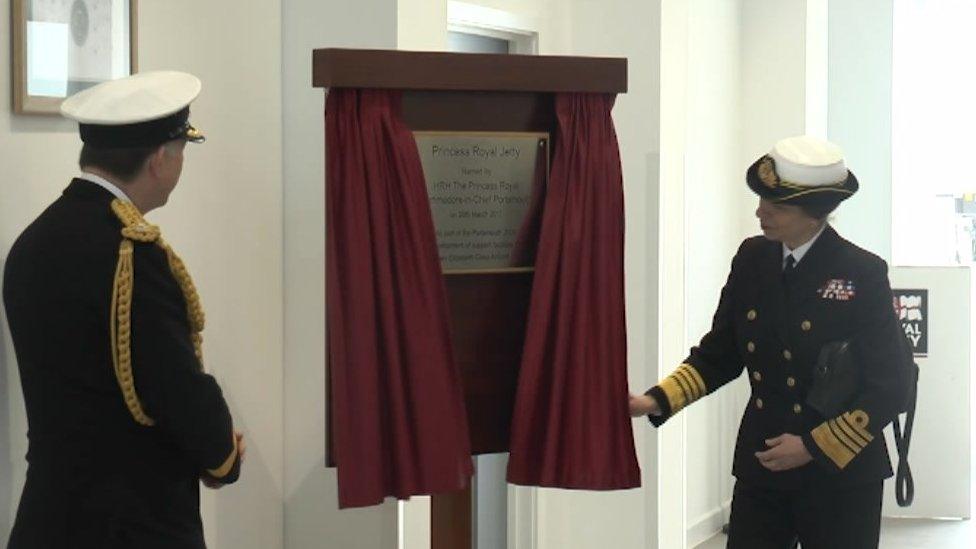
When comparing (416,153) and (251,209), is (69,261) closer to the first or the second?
(416,153)

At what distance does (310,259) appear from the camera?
149 inches

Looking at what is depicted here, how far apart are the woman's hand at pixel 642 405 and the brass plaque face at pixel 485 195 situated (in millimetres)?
499

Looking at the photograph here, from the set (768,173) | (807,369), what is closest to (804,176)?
(768,173)

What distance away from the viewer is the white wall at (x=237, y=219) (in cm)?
340

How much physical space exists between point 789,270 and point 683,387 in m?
0.39

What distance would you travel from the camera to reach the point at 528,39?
505 cm

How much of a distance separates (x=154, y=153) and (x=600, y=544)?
9.62ft

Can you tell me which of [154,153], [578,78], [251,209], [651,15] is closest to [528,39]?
[651,15]

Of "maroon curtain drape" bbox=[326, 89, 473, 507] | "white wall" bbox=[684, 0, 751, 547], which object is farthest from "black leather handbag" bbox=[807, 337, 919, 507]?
"white wall" bbox=[684, 0, 751, 547]

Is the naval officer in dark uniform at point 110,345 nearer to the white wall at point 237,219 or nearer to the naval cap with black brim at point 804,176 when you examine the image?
the white wall at point 237,219

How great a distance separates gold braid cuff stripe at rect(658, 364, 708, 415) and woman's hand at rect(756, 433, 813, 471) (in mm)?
309

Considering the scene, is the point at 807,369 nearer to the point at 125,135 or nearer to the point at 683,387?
the point at 683,387

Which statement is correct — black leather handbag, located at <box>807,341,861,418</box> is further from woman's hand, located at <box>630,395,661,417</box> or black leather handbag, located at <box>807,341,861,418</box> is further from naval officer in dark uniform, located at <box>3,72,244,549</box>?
naval officer in dark uniform, located at <box>3,72,244,549</box>

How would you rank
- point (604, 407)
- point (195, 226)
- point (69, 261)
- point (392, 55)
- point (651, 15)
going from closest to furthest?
point (69, 261) → point (392, 55) → point (604, 407) → point (195, 226) → point (651, 15)
